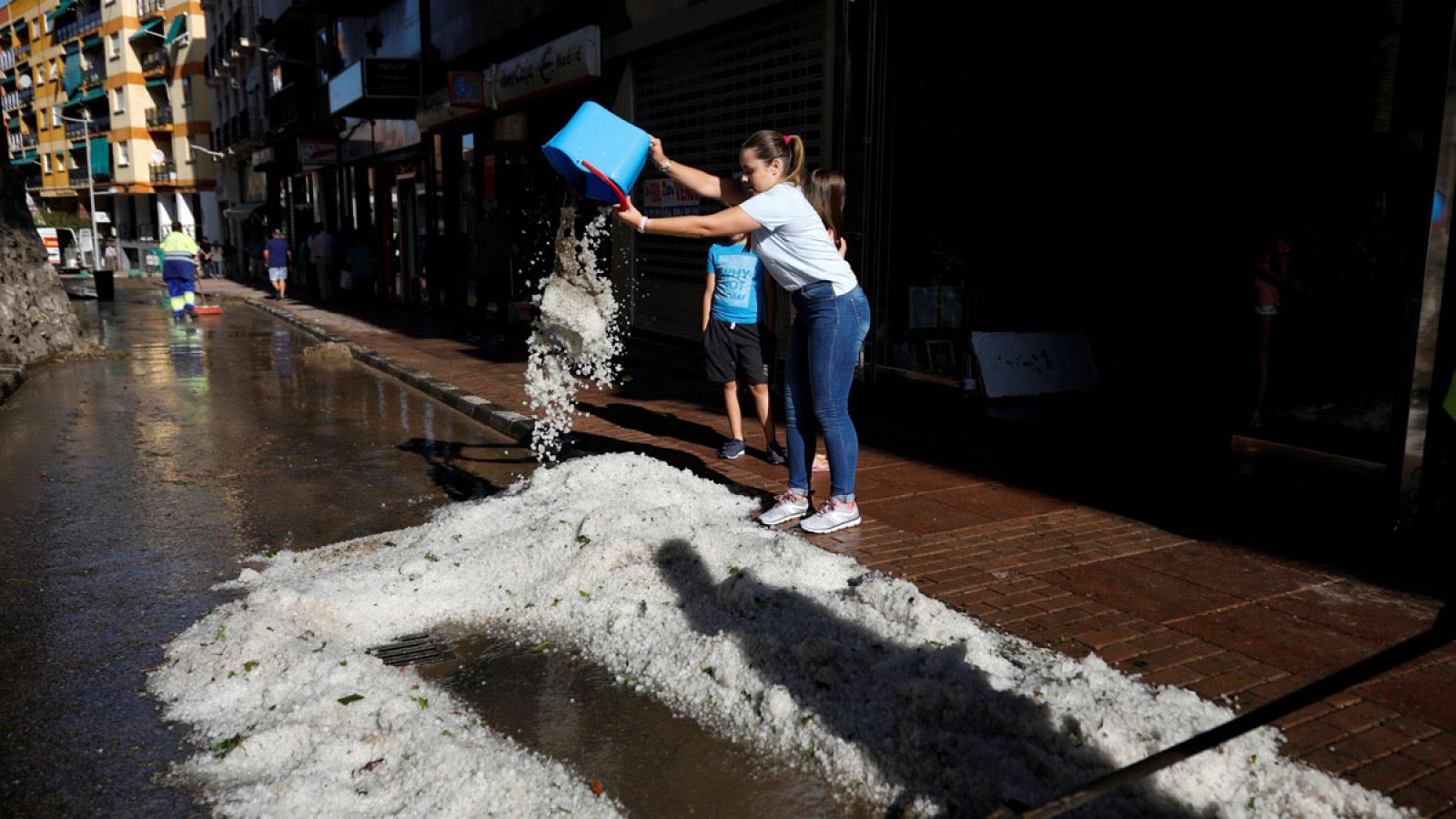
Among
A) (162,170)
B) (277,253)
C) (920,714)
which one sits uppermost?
(162,170)

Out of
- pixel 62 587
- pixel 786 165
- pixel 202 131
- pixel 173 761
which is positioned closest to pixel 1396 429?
pixel 786 165

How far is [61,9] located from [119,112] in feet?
32.1

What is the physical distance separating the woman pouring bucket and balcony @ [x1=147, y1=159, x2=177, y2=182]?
215 ft

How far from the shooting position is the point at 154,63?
61.2 m

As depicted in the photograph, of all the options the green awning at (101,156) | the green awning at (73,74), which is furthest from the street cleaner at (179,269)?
the green awning at (73,74)

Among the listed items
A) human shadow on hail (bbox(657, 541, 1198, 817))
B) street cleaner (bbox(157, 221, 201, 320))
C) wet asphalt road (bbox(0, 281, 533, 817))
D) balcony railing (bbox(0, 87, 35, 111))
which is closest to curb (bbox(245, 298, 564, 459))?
wet asphalt road (bbox(0, 281, 533, 817))

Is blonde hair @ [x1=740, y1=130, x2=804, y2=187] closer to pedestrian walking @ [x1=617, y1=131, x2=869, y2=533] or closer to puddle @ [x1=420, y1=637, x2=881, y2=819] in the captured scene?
pedestrian walking @ [x1=617, y1=131, x2=869, y2=533]

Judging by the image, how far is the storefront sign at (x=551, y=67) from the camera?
1454 cm

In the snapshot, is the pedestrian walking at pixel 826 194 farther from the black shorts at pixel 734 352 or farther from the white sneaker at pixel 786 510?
the white sneaker at pixel 786 510

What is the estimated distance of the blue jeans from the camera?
524 centimetres

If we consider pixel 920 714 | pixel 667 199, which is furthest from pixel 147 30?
pixel 920 714

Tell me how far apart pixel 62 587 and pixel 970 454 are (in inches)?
218

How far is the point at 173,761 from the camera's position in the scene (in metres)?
3.29

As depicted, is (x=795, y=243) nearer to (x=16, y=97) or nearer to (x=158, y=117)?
(x=158, y=117)
